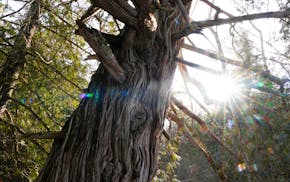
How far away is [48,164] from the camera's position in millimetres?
1476

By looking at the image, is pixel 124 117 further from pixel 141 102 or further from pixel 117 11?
pixel 117 11

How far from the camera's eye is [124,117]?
59.4 inches

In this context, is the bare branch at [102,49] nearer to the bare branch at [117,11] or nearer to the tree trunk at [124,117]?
the tree trunk at [124,117]

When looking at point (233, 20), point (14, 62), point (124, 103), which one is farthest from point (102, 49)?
point (14, 62)

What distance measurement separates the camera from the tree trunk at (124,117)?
1392mm

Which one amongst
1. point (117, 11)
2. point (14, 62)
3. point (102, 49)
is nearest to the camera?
point (102, 49)

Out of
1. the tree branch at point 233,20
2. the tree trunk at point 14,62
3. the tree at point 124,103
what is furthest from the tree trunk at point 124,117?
the tree trunk at point 14,62

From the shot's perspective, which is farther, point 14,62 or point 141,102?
point 14,62

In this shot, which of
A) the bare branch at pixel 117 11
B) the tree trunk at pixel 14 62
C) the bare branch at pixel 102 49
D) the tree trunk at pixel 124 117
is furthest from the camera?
the tree trunk at pixel 14 62

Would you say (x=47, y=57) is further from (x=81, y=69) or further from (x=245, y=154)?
(x=245, y=154)

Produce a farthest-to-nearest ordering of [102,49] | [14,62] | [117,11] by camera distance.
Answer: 1. [14,62]
2. [117,11]
3. [102,49]

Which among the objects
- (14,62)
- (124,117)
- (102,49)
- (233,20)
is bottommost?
(124,117)

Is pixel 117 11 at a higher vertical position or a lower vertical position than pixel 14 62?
lower

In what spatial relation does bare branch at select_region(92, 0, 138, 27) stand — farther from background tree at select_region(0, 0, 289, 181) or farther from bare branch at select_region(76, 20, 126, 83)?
bare branch at select_region(76, 20, 126, 83)
